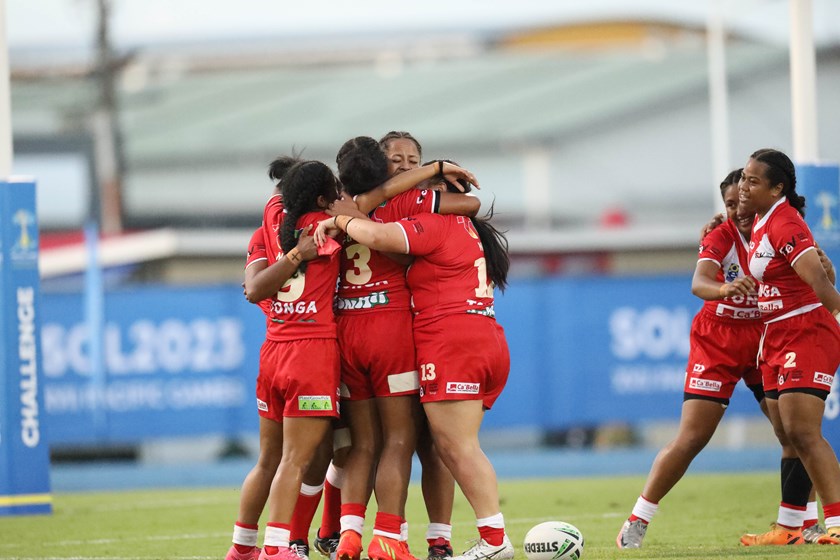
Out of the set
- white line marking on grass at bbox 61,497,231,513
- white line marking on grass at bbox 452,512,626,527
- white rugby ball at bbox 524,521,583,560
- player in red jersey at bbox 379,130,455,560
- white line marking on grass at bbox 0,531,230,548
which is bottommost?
white line marking on grass at bbox 61,497,231,513

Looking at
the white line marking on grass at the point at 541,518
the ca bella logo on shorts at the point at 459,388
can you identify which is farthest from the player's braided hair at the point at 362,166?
the white line marking on grass at the point at 541,518

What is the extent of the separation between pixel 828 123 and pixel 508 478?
613 inches

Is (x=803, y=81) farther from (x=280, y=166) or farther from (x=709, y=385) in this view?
(x=280, y=166)

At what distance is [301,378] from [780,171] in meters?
3.25

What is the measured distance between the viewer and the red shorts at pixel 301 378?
7.47 metres

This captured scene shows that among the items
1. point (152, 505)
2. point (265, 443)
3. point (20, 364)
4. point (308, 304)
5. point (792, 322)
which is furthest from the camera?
point (152, 505)

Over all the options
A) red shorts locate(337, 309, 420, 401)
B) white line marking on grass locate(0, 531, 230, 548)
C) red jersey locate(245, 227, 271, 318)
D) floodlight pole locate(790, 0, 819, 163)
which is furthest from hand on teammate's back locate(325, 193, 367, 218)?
floodlight pole locate(790, 0, 819, 163)

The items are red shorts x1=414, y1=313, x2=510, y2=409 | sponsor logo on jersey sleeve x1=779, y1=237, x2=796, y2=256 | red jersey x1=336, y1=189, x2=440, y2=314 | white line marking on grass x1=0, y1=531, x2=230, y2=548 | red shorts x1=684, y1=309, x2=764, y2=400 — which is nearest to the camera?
red shorts x1=414, y1=313, x2=510, y2=409

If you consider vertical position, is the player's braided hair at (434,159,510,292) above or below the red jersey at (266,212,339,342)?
above

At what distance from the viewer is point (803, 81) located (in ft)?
40.6

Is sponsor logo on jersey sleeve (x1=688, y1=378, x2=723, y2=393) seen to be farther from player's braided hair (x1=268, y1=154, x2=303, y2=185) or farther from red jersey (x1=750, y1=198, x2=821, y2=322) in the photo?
player's braided hair (x1=268, y1=154, x2=303, y2=185)

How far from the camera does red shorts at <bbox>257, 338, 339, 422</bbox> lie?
7469mm

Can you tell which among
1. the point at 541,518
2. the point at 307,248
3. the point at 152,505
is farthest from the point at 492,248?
the point at 152,505

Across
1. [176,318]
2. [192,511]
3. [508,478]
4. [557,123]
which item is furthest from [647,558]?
[557,123]
